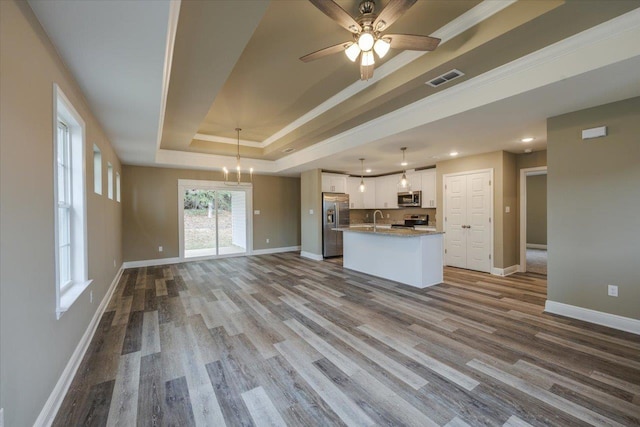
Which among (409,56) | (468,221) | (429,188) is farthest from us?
(429,188)

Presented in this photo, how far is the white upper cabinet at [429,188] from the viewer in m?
7.00

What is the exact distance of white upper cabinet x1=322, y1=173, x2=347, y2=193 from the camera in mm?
7566

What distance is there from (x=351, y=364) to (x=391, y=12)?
9.35ft

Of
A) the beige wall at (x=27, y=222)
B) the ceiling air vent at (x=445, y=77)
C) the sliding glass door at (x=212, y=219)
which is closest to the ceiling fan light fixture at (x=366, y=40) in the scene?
the ceiling air vent at (x=445, y=77)

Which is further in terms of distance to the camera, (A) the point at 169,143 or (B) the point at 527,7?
(A) the point at 169,143

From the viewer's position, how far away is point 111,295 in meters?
4.18

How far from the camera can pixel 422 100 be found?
3.51 m

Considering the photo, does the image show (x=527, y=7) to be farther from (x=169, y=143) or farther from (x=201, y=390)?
(x=169, y=143)

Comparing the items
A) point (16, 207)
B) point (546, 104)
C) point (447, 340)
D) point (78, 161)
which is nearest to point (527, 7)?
point (546, 104)

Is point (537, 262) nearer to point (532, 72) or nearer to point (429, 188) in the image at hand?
point (429, 188)

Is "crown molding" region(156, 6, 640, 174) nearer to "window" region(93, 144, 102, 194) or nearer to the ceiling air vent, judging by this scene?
the ceiling air vent

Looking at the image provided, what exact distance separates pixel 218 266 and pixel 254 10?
5.64 metres

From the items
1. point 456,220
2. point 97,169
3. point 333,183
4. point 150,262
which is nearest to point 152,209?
point 150,262

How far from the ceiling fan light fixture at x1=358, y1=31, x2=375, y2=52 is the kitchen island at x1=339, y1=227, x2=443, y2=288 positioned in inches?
122
